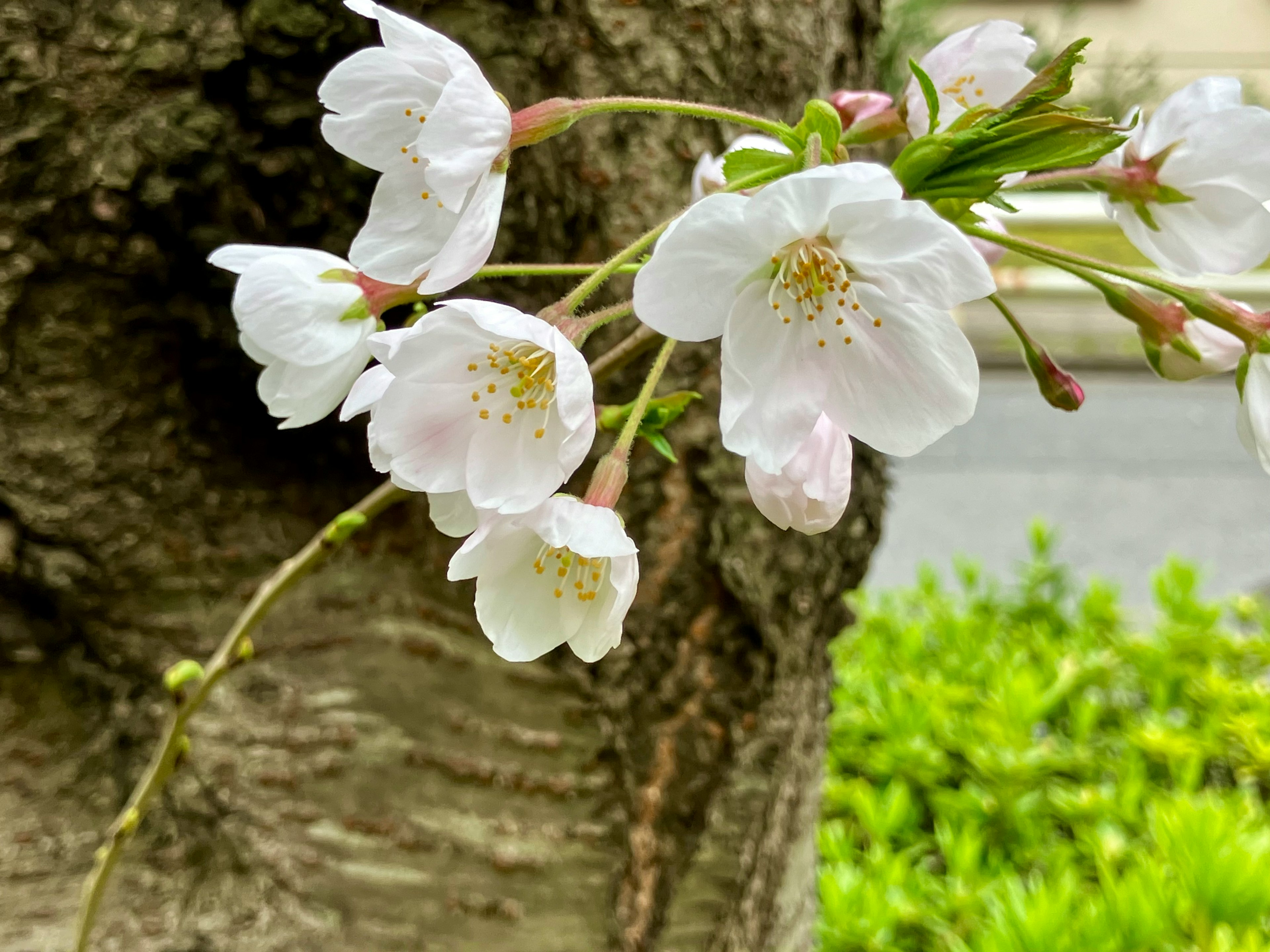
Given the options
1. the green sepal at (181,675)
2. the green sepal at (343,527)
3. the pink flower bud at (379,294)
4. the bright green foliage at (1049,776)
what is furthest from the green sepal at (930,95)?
the bright green foliage at (1049,776)

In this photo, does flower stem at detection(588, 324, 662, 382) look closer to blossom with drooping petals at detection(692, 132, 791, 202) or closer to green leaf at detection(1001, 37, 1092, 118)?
blossom with drooping petals at detection(692, 132, 791, 202)

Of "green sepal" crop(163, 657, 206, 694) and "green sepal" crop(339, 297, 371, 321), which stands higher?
"green sepal" crop(339, 297, 371, 321)

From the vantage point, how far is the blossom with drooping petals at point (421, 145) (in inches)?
12.4

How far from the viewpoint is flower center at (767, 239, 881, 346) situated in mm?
310

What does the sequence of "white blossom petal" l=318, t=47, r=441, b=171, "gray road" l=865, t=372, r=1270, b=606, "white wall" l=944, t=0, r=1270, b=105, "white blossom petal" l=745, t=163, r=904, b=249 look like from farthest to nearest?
1. "white wall" l=944, t=0, r=1270, b=105
2. "gray road" l=865, t=372, r=1270, b=606
3. "white blossom petal" l=318, t=47, r=441, b=171
4. "white blossom petal" l=745, t=163, r=904, b=249

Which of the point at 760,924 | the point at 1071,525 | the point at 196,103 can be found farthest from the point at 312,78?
the point at 1071,525

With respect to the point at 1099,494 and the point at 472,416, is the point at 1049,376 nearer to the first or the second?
the point at 472,416

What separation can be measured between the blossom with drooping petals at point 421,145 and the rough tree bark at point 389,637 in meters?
0.27

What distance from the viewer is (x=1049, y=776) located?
1419mm

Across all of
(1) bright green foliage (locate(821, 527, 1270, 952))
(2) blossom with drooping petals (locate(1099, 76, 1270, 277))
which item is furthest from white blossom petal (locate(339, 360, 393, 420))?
(1) bright green foliage (locate(821, 527, 1270, 952))

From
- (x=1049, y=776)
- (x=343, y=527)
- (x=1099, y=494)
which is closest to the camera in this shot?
(x=343, y=527)

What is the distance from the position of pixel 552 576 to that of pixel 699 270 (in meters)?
0.15

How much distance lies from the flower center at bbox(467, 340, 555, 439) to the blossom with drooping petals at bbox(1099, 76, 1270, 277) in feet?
0.82

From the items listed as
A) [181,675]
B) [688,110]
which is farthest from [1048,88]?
[181,675]
